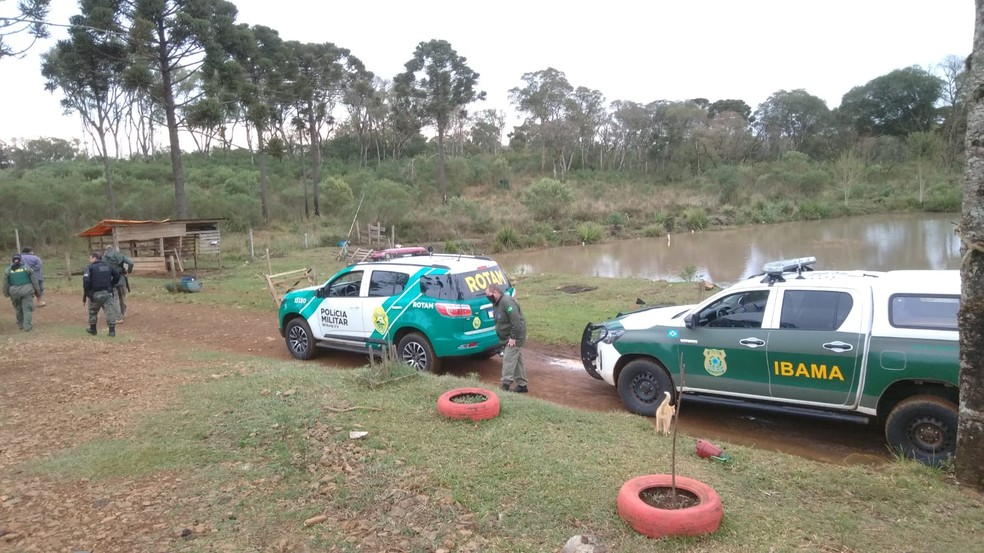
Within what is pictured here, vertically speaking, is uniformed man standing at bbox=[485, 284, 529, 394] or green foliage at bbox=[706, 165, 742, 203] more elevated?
green foliage at bbox=[706, 165, 742, 203]

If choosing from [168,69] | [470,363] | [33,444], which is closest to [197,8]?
[168,69]

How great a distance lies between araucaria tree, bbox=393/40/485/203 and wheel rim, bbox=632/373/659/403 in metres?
45.8

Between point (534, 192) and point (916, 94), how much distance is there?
5409cm

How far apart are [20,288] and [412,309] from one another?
8.90 meters

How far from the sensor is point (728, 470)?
478 cm

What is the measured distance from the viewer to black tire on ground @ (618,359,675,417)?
7090mm

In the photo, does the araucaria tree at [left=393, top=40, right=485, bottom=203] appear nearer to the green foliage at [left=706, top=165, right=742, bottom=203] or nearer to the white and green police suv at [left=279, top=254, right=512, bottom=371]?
the green foliage at [left=706, top=165, right=742, bottom=203]

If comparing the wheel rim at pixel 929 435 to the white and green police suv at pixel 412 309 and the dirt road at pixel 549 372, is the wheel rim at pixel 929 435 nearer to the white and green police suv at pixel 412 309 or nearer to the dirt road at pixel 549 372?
the dirt road at pixel 549 372

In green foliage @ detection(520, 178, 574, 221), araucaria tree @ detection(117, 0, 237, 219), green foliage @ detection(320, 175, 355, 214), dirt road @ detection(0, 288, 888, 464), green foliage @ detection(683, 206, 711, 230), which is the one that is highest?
araucaria tree @ detection(117, 0, 237, 219)

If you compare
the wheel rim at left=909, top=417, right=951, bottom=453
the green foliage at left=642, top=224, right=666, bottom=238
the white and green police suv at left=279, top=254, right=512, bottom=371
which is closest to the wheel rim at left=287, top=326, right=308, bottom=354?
the white and green police suv at left=279, top=254, right=512, bottom=371

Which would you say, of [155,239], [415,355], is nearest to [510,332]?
[415,355]

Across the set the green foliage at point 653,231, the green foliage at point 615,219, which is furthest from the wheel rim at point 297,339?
the green foliage at point 615,219

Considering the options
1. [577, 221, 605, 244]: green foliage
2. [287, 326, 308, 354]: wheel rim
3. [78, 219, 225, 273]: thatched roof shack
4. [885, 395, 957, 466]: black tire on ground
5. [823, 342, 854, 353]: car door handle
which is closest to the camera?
[885, 395, 957, 466]: black tire on ground

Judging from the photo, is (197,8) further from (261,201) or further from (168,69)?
(261,201)
